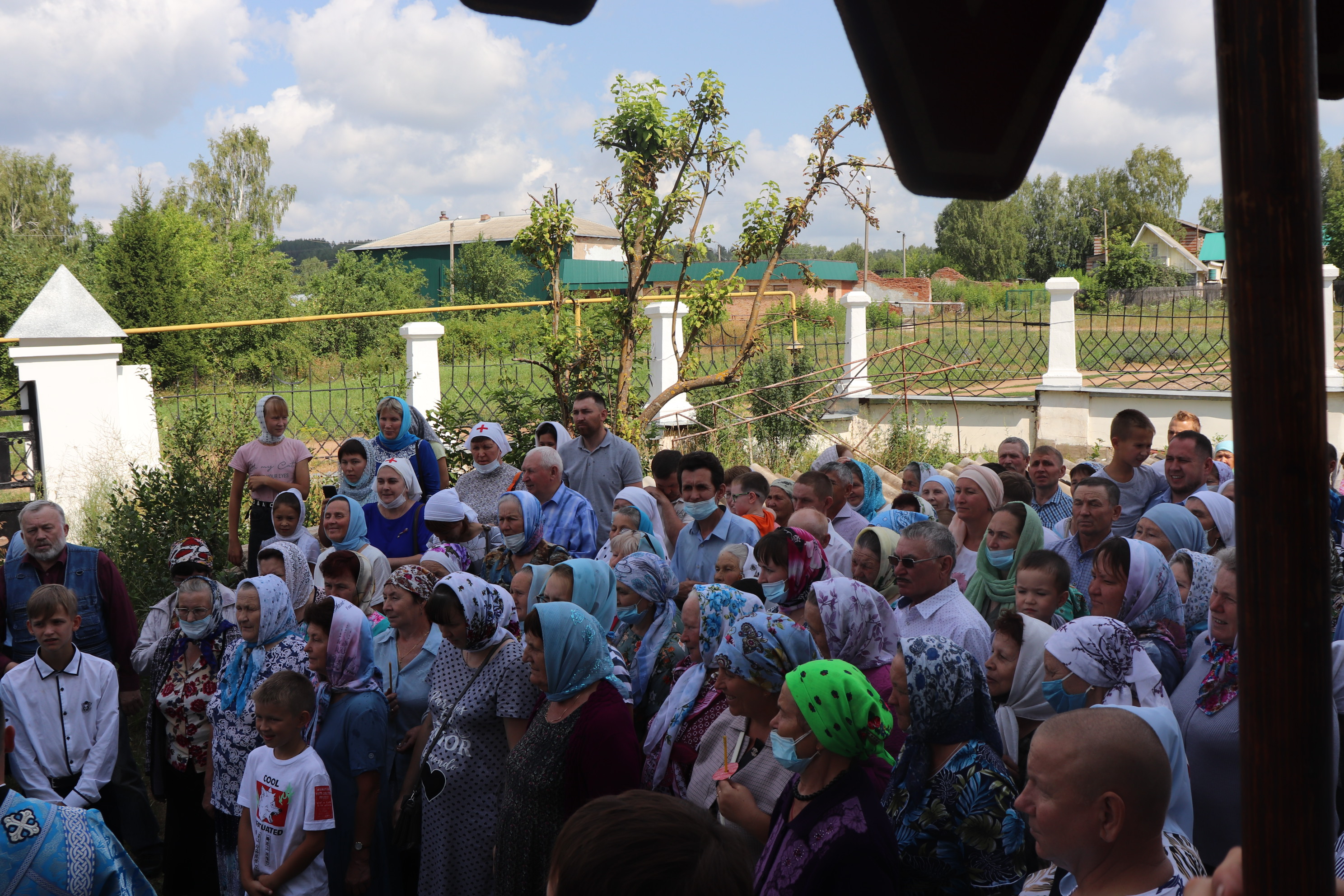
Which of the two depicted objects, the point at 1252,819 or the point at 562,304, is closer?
the point at 1252,819

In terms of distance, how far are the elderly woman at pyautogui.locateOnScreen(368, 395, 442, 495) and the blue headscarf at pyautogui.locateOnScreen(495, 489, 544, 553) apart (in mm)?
1342

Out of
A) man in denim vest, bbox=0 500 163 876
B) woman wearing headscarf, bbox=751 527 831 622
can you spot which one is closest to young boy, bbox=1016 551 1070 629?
woman wearing headscarf, bbox=751 527 831 622

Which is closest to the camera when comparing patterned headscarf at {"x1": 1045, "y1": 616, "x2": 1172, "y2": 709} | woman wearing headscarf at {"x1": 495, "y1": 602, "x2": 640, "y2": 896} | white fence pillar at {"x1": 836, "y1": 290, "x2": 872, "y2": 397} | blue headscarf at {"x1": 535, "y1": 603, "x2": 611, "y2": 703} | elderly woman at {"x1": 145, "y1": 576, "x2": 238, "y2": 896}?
patterned headscarf at {"x1": 1045, "y1": 616, "x2": 1172, "y2": 709}

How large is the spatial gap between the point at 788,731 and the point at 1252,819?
1.48 meters

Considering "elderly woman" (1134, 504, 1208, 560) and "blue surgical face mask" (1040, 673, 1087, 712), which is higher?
"elderly woman" (1134, 504, 1208, 560)

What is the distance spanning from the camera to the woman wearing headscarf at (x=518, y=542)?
513 cm

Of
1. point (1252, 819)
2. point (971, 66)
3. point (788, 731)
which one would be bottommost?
point (788, 731)

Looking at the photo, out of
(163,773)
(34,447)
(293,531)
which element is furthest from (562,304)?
(163,773)

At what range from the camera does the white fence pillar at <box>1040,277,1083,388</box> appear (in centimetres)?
1327

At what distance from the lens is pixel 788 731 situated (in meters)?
2.50

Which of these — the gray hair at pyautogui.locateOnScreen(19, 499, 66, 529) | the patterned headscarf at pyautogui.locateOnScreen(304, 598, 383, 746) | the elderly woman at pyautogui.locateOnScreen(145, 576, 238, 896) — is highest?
the gray hair at pyautogui.locateOnScreen(19, 499, 66, 529)

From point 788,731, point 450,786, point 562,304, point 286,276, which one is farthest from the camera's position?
point 286,276

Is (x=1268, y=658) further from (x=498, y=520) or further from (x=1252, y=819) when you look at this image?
(x=498, y=520)

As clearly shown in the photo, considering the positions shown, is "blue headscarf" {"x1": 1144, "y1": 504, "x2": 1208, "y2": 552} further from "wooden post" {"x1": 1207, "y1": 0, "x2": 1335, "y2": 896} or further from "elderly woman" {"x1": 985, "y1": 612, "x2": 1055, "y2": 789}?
"wooden post" {"x1": 1207, "y1": 0, "x2": 1335, "y2": 896}
